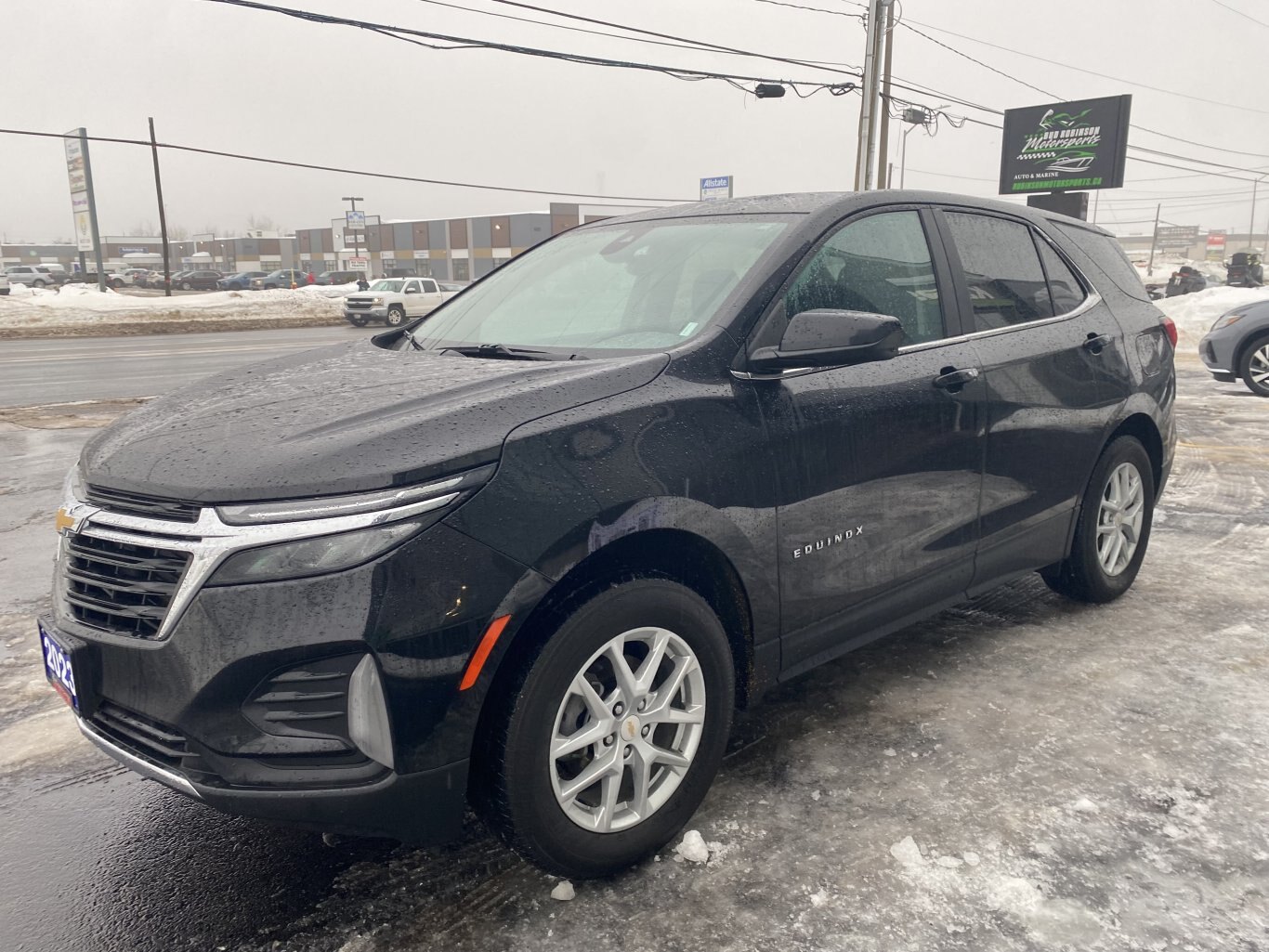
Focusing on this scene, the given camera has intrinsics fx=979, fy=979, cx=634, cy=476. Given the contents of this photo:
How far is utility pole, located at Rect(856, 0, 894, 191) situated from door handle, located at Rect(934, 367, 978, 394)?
18.0 metres

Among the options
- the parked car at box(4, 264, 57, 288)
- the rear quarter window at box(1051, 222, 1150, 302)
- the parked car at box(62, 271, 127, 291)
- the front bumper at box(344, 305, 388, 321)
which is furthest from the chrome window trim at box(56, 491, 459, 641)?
the parked car at box(4, 264, 57, 288)

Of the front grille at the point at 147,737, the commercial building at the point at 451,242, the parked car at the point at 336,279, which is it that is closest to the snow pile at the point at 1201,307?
the front grille at the point at 147,737

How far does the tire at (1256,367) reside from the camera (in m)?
12.2

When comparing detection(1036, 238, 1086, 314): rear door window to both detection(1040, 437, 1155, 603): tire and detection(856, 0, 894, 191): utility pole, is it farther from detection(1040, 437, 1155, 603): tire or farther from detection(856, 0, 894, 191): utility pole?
detection(856, 0, 894, 191): utility pole

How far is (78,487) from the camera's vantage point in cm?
253

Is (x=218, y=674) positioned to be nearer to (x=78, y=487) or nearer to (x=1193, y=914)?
(x=78, y=487)

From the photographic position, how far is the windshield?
301 centimetres

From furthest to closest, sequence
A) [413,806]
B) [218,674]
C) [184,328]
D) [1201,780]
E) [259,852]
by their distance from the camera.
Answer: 1. [184,328]
2. [1201,780]
3. [259,852]
4. [413,806]
5. [218,674]

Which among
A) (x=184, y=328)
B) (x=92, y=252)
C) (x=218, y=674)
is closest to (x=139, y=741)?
(x=218, y=674)

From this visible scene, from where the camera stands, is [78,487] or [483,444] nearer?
[483,444]

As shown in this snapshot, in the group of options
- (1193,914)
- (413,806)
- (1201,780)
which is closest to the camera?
(413,806)

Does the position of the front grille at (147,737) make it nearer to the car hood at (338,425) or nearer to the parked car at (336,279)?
the car hood at (338,425)

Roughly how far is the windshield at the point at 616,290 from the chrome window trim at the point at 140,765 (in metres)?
1.59

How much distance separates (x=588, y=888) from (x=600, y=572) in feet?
2.73
